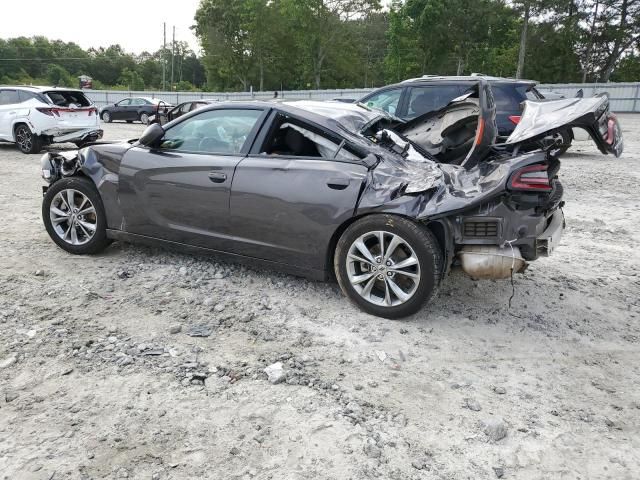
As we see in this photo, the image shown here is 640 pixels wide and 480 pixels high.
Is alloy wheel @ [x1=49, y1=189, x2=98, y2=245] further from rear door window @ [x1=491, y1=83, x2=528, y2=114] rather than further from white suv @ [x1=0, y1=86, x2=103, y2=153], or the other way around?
white suv @ [x1=0, y1=86, x2=103, y2=153]

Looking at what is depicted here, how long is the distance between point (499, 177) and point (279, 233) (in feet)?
5.29

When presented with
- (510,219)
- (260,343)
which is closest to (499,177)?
(510,219)

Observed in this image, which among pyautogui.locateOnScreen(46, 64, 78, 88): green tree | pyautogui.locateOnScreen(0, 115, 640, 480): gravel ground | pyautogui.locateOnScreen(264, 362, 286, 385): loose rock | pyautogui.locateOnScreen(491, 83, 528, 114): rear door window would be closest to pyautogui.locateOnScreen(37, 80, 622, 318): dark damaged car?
pyautogui.locateOnScreen(0, 115, 640, 480): gravel ground

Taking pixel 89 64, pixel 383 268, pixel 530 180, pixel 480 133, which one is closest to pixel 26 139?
pixel 383 268

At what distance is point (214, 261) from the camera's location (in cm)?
471

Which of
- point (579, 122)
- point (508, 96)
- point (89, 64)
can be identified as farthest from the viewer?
point (89, 64)

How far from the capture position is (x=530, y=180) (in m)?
3.37

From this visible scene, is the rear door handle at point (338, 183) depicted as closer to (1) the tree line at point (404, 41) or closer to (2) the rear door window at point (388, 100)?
(2) the rear door window at point (388, 100)

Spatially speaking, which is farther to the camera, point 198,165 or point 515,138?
point 198,165

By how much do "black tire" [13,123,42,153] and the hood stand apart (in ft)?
38.6

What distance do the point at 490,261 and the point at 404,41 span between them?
45.0m

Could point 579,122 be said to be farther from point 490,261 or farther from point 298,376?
point 298,376

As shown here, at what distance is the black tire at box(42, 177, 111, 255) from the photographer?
4.70m

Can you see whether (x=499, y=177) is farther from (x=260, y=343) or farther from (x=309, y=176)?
(x=260, y=343)
